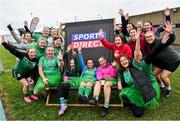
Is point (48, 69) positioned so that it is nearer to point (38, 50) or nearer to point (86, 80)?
point (38, 50)

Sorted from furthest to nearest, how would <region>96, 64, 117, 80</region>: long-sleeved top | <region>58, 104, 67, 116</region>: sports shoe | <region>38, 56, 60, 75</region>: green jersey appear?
<region>38, 56, 60, 75</region>: green jersey < <region>96, 64, 117, 80</region>: long-sleeved top < <region>58, 104, 67, 116</region>: sports shoe

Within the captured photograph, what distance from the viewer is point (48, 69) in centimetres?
628

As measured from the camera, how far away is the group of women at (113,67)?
5559mm

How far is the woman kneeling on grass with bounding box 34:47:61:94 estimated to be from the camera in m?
6.15

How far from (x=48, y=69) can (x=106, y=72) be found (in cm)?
125

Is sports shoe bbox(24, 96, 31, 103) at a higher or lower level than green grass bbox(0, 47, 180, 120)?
higher

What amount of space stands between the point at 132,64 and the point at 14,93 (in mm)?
3235

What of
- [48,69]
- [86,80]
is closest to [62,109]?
[86,80]

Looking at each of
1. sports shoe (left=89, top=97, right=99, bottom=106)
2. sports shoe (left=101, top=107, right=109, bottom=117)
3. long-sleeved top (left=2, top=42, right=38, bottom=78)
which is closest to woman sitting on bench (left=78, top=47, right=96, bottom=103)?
sports shoe (left=89, top=97, right=99, bottom=106)

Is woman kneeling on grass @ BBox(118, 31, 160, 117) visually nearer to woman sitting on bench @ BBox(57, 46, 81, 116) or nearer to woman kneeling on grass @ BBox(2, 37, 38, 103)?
woman sitting on bench @ BBox(57, 46, 81, 116)

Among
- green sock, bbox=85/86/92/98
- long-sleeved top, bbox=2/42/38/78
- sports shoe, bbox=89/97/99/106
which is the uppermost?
long-sleeved top, bbox=2/42/38/78

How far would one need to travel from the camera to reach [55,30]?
739cm

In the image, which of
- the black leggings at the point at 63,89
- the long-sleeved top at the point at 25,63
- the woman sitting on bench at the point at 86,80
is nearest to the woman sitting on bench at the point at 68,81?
the black leggings at the point at 63,89

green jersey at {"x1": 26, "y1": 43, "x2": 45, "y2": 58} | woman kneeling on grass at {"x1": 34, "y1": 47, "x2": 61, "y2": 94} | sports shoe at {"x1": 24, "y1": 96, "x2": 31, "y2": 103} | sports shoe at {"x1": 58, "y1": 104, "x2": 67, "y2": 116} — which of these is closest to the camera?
sports shoe at {"x1": 58, "y1": 104, "x2": 67, "y2": 116}
